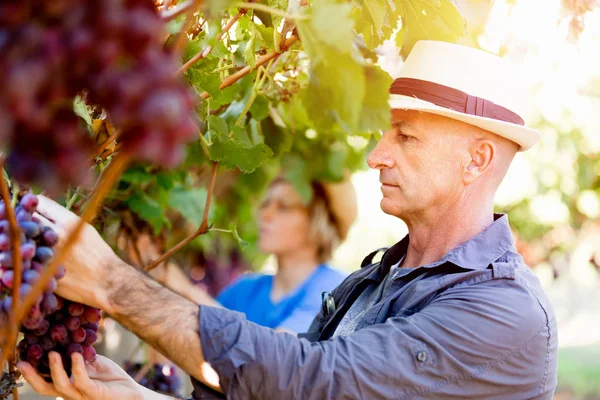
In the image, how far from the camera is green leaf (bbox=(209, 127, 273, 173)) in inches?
75.8

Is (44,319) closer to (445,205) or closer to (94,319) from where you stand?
(94,319)

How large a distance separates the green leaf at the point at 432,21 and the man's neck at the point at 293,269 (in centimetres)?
283

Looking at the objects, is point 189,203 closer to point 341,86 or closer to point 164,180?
point 164,180

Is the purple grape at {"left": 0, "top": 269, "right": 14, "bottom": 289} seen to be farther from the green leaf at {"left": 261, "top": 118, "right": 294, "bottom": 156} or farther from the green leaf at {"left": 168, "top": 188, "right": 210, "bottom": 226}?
the green leaf at {"left": 168, "top": 188, "right": 210, "bottom": 226}

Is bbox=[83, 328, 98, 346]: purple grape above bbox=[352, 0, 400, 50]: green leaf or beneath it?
beneath

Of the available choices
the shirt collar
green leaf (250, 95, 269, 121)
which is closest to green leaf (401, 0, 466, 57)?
green leaf (250, 95, 269, 121)

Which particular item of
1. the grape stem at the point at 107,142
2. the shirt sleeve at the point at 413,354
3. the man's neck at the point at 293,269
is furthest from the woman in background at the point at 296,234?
the grape stem at the point at 107,142

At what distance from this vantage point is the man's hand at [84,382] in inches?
55.1

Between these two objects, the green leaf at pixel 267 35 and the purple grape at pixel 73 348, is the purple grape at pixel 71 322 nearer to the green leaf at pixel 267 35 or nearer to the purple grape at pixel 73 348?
the purple grape at pixel 73 348

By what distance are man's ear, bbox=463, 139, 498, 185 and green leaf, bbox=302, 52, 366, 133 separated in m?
1.09

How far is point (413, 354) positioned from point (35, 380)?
769 millimetres

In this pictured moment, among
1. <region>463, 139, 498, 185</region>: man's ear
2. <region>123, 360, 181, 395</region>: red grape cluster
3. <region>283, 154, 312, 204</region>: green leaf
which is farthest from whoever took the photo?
<region>283, 154, 312, 204</region>: green leaf

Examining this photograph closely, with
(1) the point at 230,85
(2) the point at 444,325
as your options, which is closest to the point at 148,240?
(1) the point at 230,85

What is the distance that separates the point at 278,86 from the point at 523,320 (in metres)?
0.92
